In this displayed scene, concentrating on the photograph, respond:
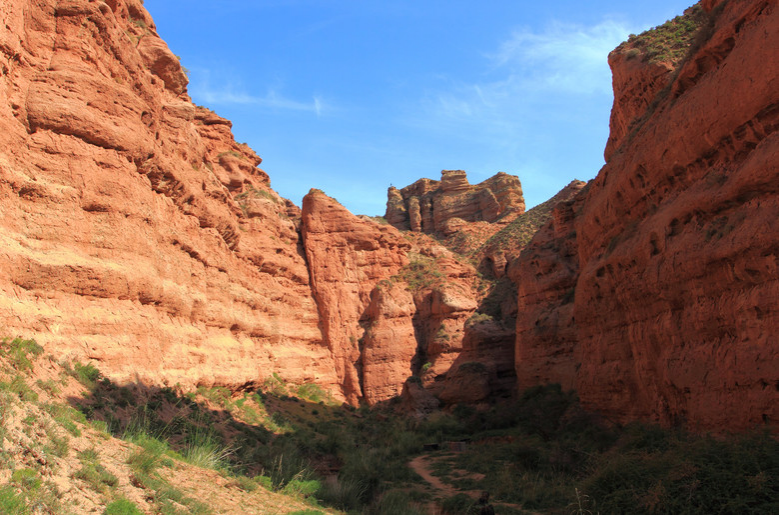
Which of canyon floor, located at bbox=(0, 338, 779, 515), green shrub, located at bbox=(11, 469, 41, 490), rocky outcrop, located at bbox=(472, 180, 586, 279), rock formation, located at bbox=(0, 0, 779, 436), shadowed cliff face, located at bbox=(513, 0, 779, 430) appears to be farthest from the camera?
rocky outcrop, located at bbox=(472, 180, 586, 279)

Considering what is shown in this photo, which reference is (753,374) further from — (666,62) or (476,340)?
(476,340)

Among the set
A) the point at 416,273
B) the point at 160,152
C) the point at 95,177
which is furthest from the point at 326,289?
the point at 95,177

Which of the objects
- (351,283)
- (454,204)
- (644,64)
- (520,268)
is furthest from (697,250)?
(454,204)

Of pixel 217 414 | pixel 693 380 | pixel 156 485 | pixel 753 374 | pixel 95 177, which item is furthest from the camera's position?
pixel 217 414

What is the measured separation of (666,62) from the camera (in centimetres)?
2352

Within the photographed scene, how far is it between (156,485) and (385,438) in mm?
19834

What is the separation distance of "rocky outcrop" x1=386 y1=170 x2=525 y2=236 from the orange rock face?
44.9 meters

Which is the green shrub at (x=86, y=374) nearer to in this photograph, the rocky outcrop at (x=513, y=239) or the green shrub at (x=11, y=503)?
the green shrub at (x=11, y=503)

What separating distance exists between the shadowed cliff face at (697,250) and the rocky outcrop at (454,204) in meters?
46.4

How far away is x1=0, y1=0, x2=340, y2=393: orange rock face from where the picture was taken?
13469mm

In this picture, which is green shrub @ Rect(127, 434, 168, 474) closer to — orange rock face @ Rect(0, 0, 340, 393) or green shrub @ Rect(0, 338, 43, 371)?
green shrub @ Rect(0, 338, 43, 371)

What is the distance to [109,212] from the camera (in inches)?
633

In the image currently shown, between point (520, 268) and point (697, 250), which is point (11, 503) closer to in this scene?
point (697, 250)

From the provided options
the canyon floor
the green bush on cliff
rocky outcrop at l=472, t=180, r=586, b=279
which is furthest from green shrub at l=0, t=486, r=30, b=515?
rocky outcrop at l=472, t=180, r=586, b=279
